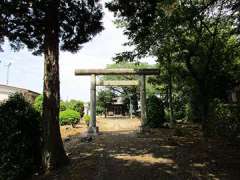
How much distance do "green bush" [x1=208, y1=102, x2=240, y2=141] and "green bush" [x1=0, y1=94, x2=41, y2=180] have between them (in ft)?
24.3

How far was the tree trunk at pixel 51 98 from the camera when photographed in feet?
29.5

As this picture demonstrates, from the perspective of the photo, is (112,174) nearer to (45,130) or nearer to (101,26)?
(45,130)

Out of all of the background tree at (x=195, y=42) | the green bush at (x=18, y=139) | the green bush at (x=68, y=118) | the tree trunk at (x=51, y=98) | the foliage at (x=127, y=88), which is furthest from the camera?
the foliage at (x=127, y=88)

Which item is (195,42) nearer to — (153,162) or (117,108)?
(153,162)

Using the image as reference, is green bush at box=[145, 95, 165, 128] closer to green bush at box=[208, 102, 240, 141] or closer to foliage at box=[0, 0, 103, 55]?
green bush at box=[208, 102, 240, 141]

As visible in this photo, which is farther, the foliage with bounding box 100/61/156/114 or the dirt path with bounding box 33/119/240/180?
the foliage with bounding box 100/61/156/114

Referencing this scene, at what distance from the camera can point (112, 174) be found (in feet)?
26.6

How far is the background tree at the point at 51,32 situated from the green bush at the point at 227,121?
6.32m

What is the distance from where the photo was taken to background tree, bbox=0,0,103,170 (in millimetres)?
9133

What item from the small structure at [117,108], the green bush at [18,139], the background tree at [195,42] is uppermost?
the background tree at [195,42]

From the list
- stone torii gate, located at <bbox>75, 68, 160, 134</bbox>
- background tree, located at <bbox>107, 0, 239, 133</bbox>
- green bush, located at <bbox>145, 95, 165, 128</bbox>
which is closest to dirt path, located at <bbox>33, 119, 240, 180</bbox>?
background tree, located at <bbox>107, 0, 239, 133</bbox>

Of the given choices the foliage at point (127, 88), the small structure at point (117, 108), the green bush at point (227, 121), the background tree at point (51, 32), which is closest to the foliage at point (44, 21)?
the background tree at point (51, 32)

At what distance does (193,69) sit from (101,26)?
7341mm

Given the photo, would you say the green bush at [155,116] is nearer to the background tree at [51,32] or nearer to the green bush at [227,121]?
the green bush at [227,121]
